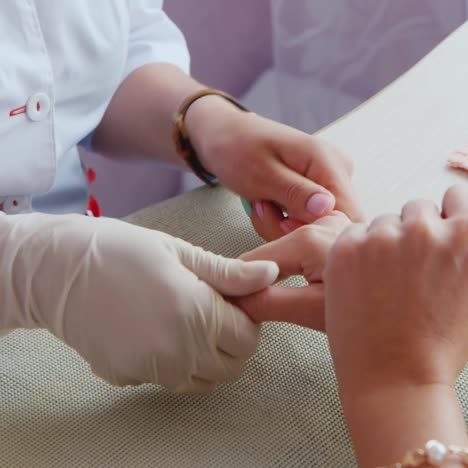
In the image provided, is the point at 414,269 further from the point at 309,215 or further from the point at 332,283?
the point at 309,215

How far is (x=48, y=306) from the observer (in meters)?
0.57

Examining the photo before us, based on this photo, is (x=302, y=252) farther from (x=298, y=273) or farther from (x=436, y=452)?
(x=436, y=452)

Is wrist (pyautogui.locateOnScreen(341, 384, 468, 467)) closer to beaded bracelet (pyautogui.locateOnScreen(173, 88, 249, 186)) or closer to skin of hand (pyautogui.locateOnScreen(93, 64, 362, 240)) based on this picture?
skin of hand (pyautogui.locateOnScreen(93, 64, 362, 240))

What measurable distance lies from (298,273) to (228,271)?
0.22 ft

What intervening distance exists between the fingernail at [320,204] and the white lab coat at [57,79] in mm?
264

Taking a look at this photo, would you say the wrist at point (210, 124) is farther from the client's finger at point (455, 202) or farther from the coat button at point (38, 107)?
the client's finger at point (455, 202)

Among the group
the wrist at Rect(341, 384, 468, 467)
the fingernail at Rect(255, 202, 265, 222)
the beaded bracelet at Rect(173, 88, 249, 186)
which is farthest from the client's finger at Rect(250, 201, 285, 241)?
the wrist at Rect(341, 384, 468, 467)

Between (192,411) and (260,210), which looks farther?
(260,210)

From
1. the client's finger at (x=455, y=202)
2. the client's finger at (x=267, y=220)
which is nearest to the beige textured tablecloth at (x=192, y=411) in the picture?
the client's finger at (x=267, y=220)

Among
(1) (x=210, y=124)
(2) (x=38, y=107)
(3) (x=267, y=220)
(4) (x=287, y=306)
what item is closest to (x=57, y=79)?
(2) (x=38, y=107)

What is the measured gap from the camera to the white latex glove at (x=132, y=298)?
1.80ft

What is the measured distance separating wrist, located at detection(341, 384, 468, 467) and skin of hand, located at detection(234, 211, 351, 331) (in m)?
0.11

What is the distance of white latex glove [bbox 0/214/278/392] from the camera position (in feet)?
1.80

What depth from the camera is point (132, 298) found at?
55 centimetres
